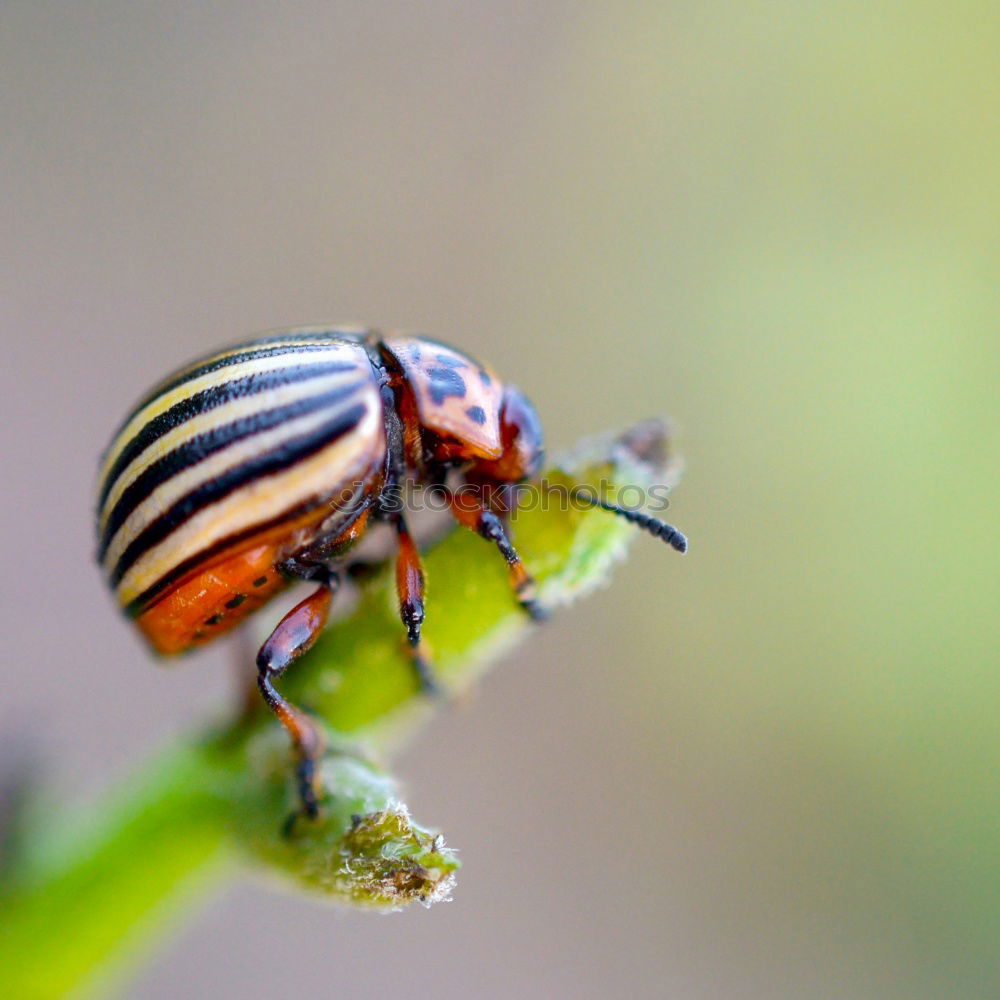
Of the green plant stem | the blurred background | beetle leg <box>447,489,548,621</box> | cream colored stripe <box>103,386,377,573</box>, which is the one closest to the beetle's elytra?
cream colored stripe <box>103,386,377,573</box>

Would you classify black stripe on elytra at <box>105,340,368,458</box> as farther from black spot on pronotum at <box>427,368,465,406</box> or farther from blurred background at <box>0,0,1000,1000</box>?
blurred background at <box>0,0,1000,1000</box>

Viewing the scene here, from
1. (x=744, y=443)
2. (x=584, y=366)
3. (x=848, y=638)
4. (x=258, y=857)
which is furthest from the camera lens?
(x=584, y=366)

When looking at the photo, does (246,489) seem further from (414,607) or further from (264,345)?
(414,607)

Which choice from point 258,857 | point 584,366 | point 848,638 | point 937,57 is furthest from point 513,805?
point 937,57

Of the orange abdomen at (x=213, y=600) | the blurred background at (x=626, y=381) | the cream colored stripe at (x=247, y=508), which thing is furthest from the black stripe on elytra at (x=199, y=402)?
the blurred background at (x=626, y=381)

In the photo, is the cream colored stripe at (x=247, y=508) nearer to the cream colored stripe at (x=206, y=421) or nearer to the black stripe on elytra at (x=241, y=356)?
the cream colored stripe at (x=206, y=421)

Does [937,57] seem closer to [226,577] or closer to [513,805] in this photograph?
[513,805]

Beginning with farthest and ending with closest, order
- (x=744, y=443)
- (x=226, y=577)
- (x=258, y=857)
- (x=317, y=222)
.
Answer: (x=317, y=222) < (x=744, y=443) < (x=226, y=577) < (x=258, y=857)

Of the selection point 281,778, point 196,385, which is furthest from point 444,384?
point 281,778
